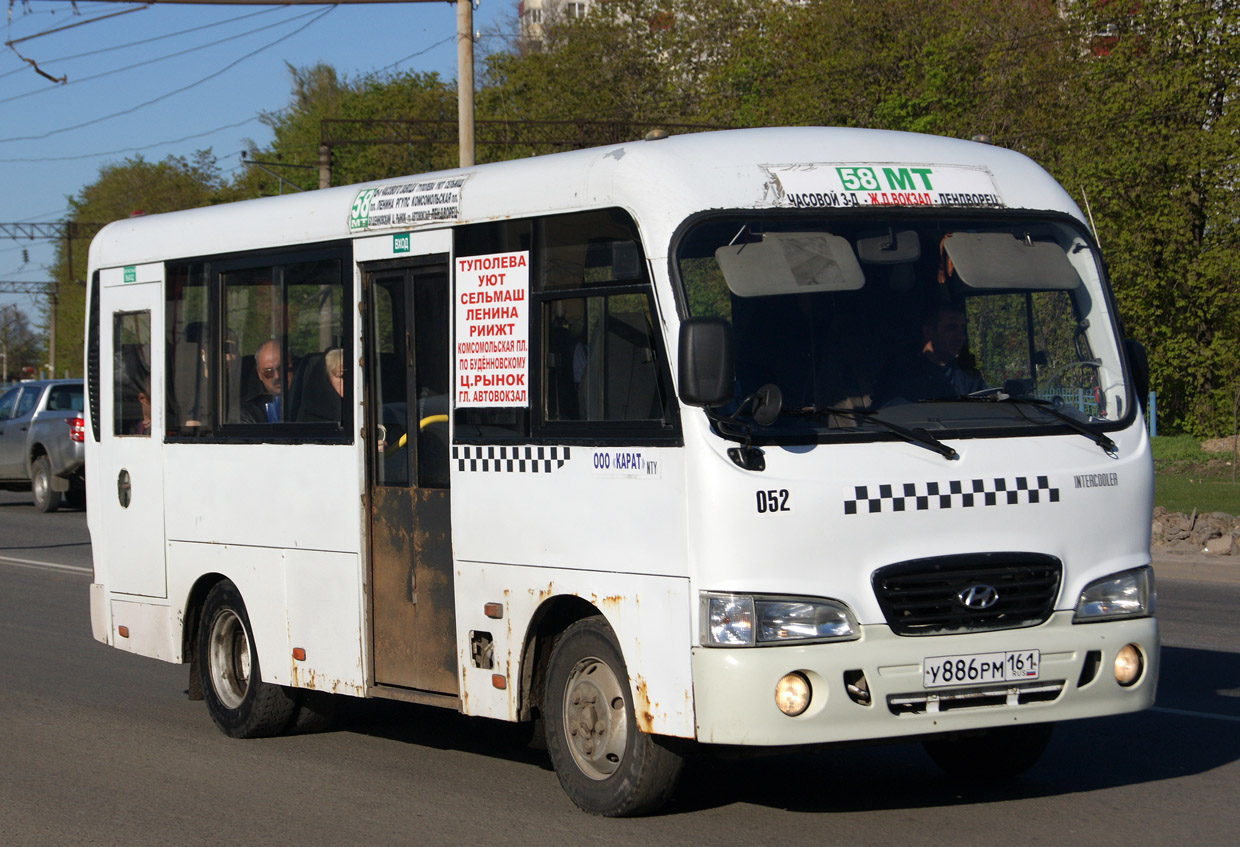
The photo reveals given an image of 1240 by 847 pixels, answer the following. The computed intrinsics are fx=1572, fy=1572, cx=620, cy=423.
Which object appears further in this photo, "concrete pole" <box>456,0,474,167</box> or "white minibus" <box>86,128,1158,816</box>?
"concrete pole" <box>456,0,474,167</box>

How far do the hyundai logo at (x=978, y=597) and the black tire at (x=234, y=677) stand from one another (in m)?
4.20

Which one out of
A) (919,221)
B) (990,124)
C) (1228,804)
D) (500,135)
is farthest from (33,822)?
(500,135)

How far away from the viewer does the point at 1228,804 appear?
6.38m

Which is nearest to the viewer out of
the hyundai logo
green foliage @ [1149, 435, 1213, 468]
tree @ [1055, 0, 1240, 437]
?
the hyundai logo

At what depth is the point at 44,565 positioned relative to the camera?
17781mm

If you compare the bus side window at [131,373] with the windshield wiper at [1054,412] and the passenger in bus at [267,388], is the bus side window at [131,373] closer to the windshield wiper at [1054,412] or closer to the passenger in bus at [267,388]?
the passenger in bus at [267,388]

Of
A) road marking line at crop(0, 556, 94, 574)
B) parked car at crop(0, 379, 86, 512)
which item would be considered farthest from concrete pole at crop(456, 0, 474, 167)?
parked car at crop(0, 379, 86, 512)

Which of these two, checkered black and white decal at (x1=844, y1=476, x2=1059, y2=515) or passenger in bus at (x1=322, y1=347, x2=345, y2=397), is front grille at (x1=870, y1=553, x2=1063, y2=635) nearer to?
checkered black and white decal at (x1=844, y1=476, x2=1059, y2=515)

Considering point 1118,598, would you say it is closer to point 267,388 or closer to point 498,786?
point 498,786

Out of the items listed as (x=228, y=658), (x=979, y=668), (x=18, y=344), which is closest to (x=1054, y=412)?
(x=979, y=668)

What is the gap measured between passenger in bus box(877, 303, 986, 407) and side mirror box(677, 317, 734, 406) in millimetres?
768

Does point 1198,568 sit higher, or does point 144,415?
point 144,415

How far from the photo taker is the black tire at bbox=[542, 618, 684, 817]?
6.12 meters

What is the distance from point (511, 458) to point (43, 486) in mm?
21026
